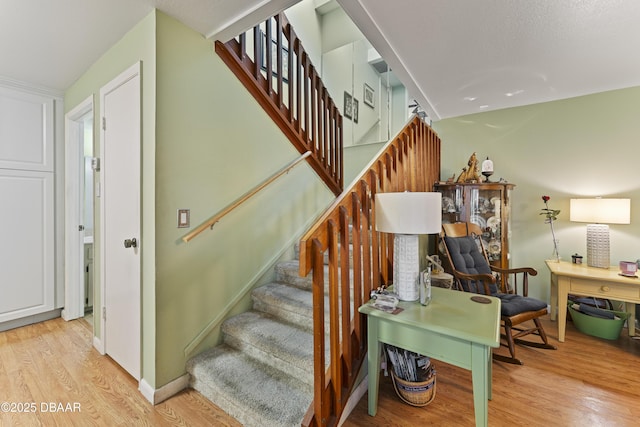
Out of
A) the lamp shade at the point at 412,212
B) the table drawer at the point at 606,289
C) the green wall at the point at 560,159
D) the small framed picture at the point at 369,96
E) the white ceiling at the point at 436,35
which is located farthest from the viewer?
the small framed picture at the point at 369,96

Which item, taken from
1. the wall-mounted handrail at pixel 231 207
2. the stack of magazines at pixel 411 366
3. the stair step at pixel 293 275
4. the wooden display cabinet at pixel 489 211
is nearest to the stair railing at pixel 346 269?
the stack of magazines at pixel 411 366

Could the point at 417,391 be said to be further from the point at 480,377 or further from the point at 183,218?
the point at 183,218

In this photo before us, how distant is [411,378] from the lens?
1.70 m

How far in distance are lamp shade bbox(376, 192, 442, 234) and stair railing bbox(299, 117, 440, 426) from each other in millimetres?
166

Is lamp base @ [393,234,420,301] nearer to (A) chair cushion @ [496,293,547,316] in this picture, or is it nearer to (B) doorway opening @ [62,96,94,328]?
(A) chair cushion @ [496,293,547,316]

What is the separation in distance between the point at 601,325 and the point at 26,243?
218 inches

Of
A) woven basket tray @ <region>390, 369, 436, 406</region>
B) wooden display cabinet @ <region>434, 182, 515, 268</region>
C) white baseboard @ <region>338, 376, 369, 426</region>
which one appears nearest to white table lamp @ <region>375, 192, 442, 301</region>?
woven basket tray @ <region>390, 369, 436, 406</region>

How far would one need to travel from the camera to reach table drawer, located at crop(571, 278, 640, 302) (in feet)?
7.50

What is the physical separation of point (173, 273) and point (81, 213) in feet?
6.67

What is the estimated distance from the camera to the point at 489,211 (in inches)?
121

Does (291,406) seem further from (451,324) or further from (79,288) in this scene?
(79,288)

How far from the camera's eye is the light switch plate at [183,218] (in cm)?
180

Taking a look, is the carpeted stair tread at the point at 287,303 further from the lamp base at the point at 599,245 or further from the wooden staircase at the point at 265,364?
the lamp base at the point at 599,245

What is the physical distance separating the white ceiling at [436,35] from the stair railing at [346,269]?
2.32 ft
